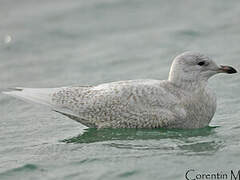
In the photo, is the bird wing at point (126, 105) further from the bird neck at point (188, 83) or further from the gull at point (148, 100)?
the bird neck at point (188, 83)

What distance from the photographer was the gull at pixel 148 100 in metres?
9.10

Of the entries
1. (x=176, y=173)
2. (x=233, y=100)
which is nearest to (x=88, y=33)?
(x=233, y=100)

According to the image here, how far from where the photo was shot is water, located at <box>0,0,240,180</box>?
7867 mm

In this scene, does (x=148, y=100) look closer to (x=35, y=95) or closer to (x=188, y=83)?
(x=188, y=83)

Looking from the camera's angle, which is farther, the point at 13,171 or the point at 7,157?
the point at 7,157

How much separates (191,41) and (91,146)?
21.3 feet

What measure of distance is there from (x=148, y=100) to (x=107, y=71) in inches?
163

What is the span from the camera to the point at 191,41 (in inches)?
575

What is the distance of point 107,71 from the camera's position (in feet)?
43.3

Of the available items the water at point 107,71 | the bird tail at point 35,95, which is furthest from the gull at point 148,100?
the water at point 107,71

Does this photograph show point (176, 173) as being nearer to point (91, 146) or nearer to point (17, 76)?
point (91, 146)

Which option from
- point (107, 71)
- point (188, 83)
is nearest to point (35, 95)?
point (188, 83)

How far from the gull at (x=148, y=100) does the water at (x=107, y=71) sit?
19 centimetres

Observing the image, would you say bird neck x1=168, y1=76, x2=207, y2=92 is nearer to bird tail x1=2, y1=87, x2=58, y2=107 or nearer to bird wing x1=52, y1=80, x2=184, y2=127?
bird wing x1=52, y1=80, x2=184, y2=127
